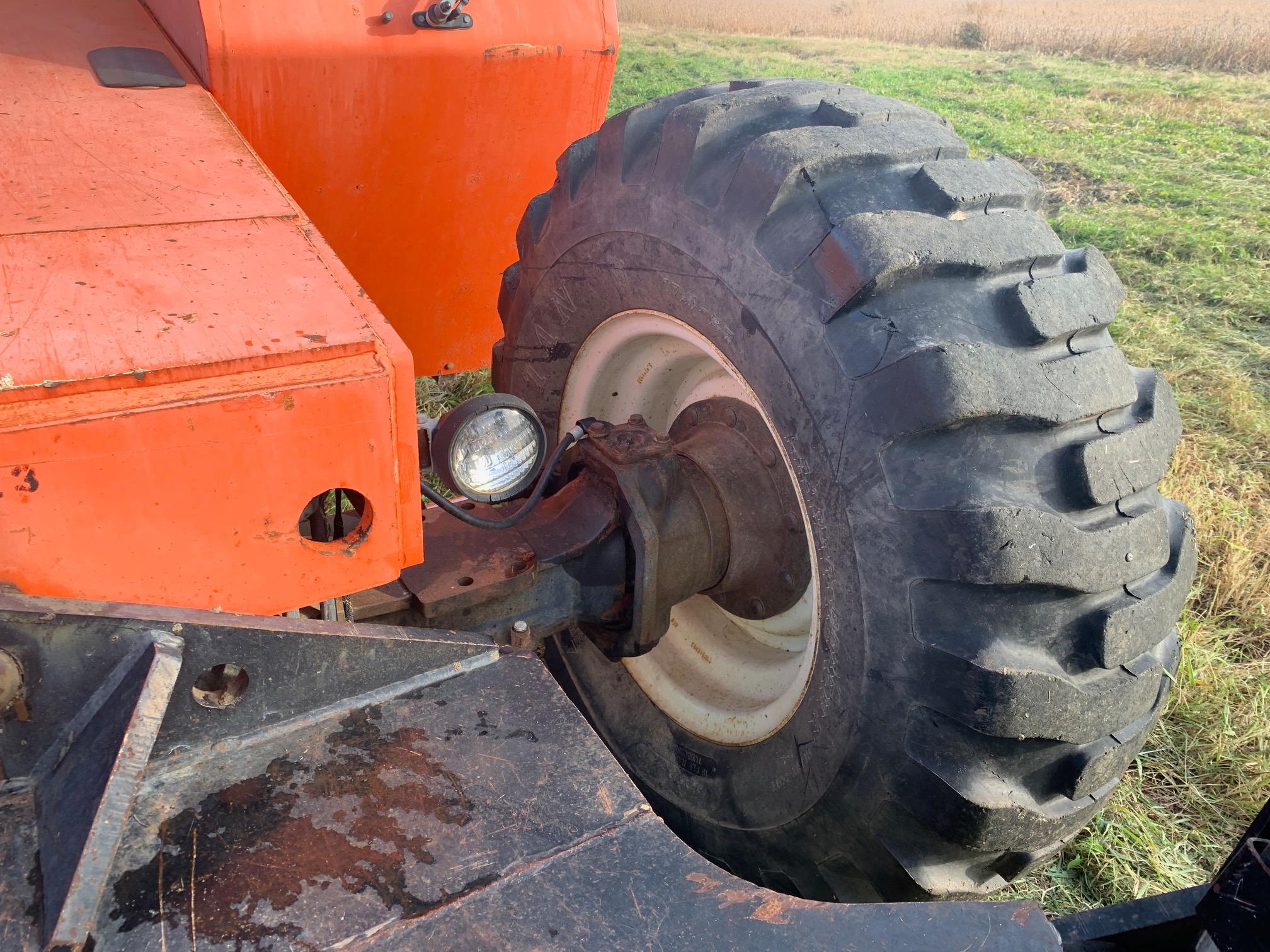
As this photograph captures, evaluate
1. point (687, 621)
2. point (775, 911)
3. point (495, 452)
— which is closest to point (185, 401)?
point (495, 452)

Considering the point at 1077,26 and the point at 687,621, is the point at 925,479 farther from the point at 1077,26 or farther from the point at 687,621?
the point at 1077,26

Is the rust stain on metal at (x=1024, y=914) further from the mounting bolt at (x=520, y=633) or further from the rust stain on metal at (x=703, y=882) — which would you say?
the mounting bolt at (x=520, y=633)

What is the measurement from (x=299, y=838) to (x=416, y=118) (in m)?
1.69

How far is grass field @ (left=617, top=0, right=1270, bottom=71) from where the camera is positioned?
9562 mm

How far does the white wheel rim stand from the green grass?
77 cm

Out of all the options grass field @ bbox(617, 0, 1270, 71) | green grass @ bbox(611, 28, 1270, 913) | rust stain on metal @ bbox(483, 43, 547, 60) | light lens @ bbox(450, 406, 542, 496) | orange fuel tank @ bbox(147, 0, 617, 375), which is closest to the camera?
light lens @ bbox(450, 406, 542, 496)

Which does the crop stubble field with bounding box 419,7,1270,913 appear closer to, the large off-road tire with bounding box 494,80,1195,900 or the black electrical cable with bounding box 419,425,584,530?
the large off-road tire with bounding box 494,80,1195,900

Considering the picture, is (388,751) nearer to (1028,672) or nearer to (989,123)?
(1028,672)

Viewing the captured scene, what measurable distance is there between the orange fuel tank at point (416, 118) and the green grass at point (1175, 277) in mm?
2016

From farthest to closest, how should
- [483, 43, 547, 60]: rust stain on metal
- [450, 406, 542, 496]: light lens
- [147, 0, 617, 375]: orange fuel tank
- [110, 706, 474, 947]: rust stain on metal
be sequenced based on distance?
[483, 43, 547, 60]: rust stain on metal → [147, 0, 617, 375]: orange fuel tank → [450, 406, 542, 496]: light lens → [110, 706, 474, 947]: rust stain on metal

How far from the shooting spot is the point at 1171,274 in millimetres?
6043

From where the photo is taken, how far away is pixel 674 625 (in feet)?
7.13

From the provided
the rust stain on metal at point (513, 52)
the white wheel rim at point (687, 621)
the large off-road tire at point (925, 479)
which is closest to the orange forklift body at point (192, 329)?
the rust stain on metal at point (513, 52)

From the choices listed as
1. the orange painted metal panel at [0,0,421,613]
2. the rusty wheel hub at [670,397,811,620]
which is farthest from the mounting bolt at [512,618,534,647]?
the orange painted metal panel at [0,0,421,613]
